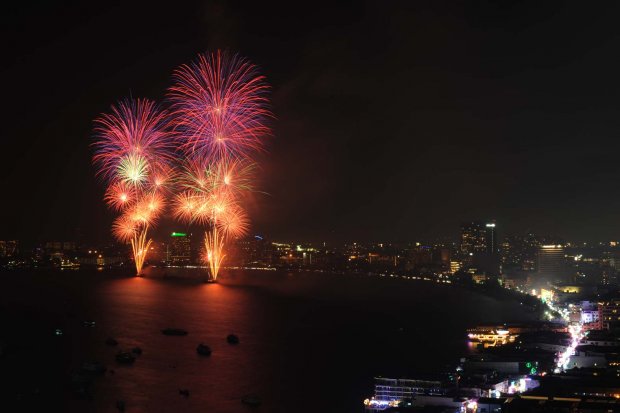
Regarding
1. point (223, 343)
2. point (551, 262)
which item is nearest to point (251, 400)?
point (223, 343)

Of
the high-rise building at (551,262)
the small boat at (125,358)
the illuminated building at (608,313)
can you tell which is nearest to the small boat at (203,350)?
the small boat at (125,358)

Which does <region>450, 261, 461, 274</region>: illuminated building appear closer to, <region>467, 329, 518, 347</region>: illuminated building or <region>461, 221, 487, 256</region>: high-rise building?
<region>461, 221, 487, 256</region>: high-rise building

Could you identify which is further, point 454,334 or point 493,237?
point 493,237

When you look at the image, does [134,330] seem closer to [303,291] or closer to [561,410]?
[561,410]

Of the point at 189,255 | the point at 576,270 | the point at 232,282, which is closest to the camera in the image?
the point at 232,282

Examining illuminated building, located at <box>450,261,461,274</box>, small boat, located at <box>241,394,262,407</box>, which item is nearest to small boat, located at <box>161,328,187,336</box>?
small boat, located at <box>241,394,262,407</box>

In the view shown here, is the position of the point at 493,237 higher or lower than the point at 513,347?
higher

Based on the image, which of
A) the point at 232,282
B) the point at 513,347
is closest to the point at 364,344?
the point at 513,347
